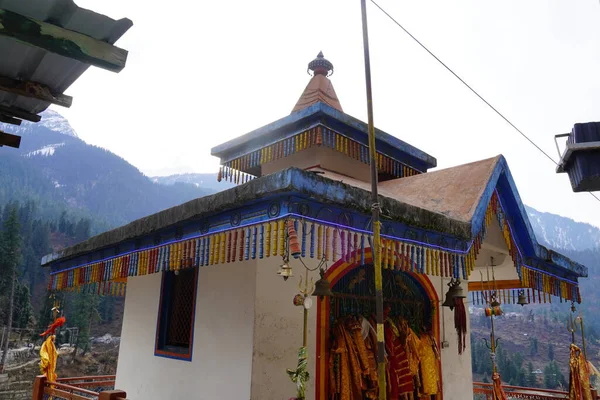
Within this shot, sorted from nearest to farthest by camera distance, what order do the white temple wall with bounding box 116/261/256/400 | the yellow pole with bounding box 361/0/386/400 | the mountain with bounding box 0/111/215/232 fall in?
the yellow pole with bounding box 361/0/386/400
the white temple wall with bounding box 116/261/256/400
the mountain with bounding box 0/111/215/232

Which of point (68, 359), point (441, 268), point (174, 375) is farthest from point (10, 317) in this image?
point (441, 268)

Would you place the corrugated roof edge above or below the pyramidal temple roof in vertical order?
below

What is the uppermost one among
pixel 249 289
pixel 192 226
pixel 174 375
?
pixel 192 226

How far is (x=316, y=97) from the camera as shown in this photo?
10719 mm

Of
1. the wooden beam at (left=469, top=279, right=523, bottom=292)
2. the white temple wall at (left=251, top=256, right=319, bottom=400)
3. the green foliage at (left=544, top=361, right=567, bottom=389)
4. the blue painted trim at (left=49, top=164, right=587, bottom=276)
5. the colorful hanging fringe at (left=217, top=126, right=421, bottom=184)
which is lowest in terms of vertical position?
the green foliage at (left=544, top=361, right=567, bottom=389)

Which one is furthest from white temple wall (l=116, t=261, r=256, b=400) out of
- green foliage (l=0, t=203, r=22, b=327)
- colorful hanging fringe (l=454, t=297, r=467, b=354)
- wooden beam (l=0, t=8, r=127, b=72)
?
green foliage (l=0, t=203, r=22, b=327)

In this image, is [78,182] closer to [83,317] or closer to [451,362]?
[83,317]

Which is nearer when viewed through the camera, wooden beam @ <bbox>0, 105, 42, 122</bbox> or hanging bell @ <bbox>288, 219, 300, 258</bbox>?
wooden beam @ <bbox>0, 105, 42, 122</bbox>

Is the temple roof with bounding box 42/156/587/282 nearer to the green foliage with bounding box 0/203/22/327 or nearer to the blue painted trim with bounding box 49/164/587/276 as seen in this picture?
the blue painted trim with bounding box 49/164/587/276

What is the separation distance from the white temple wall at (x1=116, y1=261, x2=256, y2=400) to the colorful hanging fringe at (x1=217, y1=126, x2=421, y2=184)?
3.09 m

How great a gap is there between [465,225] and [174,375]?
5136mm

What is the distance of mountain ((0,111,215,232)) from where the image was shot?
122 meters

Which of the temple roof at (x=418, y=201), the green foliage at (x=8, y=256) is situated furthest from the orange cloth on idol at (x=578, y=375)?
the green foliage at (x=8, y=256)

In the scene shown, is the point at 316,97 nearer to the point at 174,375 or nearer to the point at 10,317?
the point at 174,375
